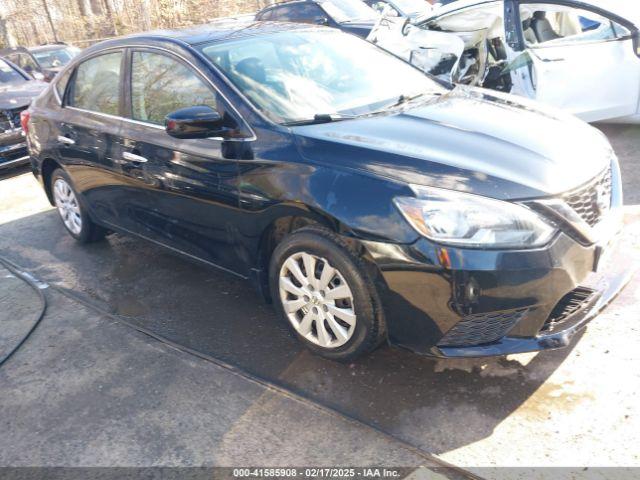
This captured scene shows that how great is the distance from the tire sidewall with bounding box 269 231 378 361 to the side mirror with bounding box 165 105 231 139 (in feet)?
2.46

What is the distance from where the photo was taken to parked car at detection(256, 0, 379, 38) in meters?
10.8

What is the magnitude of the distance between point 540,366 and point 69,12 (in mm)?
25409

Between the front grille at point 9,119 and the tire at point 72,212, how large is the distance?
123 inches

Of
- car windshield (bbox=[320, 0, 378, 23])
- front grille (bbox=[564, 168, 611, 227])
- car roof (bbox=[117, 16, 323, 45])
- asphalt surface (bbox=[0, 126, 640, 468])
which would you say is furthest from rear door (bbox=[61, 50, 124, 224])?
car windshield (bbox=[320, 0, 378, 23])

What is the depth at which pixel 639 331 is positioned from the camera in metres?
3.28

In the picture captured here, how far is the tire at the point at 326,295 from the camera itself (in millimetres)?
2951

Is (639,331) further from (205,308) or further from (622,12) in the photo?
(622,12)

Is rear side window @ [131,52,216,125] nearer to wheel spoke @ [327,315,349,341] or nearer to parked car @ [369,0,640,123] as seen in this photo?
wheel spoke @ [327,315,349,341]

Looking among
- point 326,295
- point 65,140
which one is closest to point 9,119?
point 65,140

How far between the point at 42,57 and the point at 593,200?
13138mm

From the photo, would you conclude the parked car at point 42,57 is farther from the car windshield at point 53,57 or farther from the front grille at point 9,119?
the front grille at point 9,119

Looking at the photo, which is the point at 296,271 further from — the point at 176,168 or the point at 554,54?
the point at 554,54

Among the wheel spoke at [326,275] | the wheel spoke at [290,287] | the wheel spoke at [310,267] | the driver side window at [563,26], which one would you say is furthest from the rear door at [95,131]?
the driver side window at [563,26]

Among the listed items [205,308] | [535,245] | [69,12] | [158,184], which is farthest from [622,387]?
[69,12]
